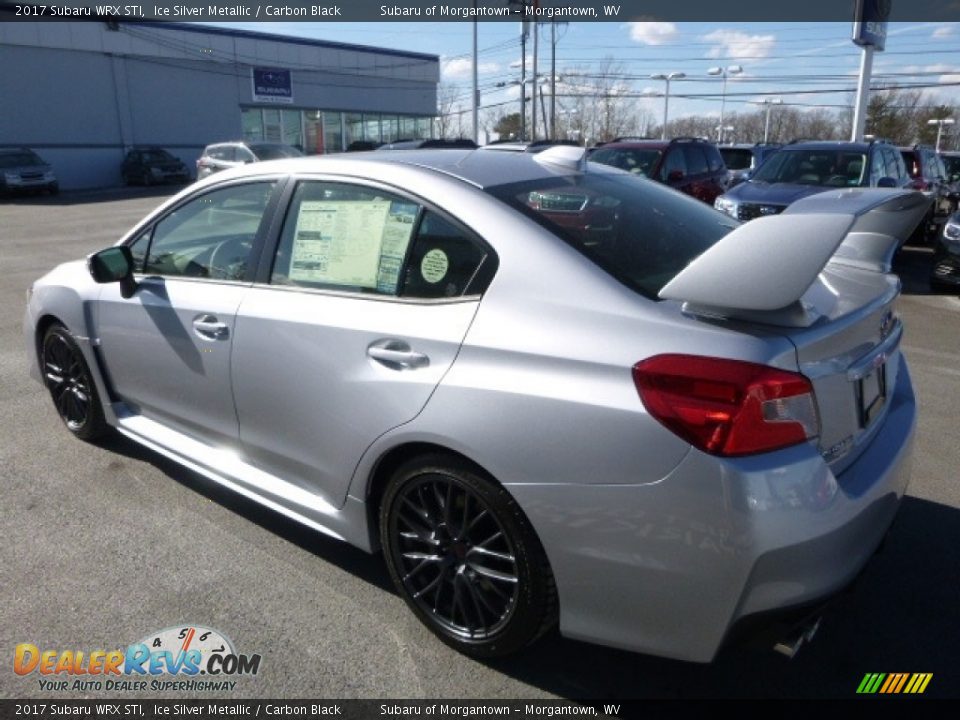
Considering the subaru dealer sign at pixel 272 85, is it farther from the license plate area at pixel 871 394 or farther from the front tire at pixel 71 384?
the license plate area at pixel 871 394

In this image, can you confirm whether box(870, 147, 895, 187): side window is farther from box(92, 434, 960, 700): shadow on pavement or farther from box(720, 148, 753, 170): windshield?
box(92, 434, 960, 700): shadow on pavement

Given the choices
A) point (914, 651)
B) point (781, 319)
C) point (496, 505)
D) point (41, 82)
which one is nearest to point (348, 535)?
point (496, 505)

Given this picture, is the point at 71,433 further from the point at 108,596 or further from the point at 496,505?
the point at 496,505

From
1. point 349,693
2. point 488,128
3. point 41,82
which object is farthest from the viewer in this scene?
point 488,128

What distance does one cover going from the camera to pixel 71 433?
14.8 feet

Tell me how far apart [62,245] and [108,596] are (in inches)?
508

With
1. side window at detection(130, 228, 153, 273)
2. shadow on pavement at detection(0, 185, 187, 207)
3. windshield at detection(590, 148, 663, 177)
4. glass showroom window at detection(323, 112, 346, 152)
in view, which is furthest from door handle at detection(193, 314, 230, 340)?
glass showroom window at detection(323, 112, 346, 152)

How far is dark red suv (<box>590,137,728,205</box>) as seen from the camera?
12.0 metres

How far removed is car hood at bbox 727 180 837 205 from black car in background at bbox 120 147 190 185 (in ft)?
94.5

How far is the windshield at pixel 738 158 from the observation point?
18.4 meters

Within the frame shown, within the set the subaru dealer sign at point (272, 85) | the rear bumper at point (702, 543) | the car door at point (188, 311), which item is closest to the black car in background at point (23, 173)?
the subaru dealer sign at point (272, 85)

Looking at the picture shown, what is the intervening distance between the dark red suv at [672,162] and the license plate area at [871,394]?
31.5 feet

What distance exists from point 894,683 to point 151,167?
35089 mm

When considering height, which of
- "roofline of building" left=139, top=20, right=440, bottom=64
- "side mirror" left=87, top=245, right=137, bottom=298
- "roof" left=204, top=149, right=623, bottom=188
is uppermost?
"roofline of building" left=139, top=20, right=440, bottom=64
